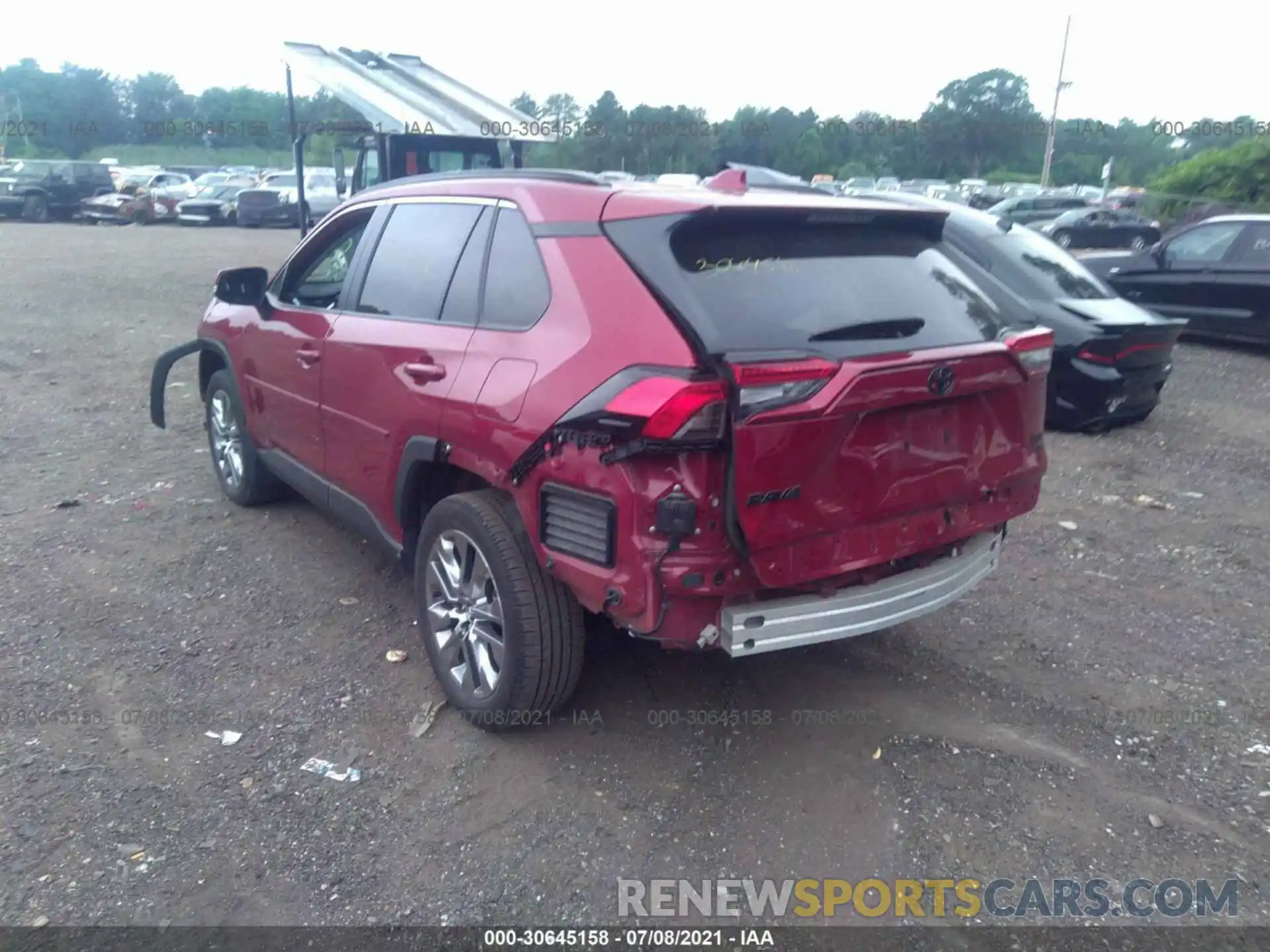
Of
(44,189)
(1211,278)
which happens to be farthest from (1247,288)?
(44,189)

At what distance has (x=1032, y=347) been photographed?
345 centimetres

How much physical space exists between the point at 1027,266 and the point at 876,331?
5.50 meters

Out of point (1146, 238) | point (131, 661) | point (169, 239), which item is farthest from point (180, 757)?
point (1146, 238)

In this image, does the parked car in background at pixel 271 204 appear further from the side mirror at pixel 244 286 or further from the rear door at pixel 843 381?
the rear door at pixel 843 381

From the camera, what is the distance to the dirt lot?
9.81 feet

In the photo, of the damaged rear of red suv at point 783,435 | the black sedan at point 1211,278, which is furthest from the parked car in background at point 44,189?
the damaged rear of red suv at point 783,435

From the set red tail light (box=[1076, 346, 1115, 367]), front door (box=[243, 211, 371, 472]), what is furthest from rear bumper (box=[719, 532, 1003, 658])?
red tail light (box=[1076, 346, 1115, 367])

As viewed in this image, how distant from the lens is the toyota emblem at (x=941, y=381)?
3043 millimetres

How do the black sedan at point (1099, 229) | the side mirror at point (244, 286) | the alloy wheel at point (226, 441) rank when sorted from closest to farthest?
the side mirror at point (244, 286), the alloy wheel at point (226, 441), the black sedan at point (1099, 229)

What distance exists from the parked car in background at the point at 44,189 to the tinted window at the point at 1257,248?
31.2 metres

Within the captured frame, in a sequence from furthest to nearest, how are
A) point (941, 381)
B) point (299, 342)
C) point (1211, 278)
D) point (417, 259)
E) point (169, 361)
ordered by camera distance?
point (1211, 278) → point (169, 361) → point (299, 342) → point (417, 259) → point (941, 381)

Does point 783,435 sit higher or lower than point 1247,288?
higher

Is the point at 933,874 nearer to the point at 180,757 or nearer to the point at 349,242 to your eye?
the point at 180,757

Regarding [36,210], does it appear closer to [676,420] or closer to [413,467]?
[413,467]
